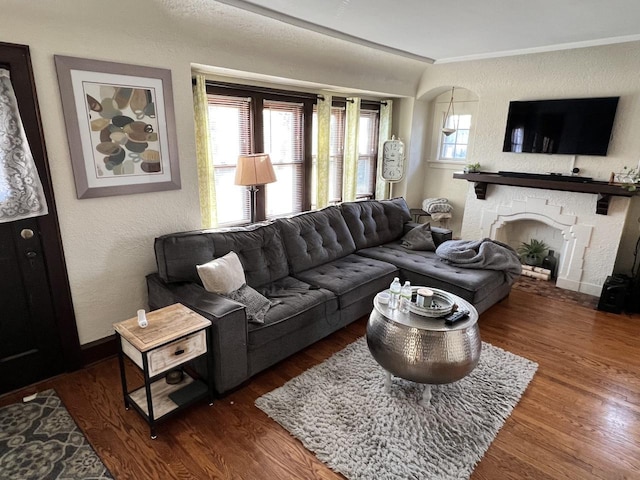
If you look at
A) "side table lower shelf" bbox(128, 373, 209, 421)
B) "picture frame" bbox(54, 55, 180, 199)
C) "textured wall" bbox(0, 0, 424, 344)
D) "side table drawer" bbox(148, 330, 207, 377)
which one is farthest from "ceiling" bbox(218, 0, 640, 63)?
"side table lower shelf" bbox(128, 373, 209, 421)

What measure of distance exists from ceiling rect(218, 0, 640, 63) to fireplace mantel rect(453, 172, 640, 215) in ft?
4.56

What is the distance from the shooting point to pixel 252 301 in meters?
2.63

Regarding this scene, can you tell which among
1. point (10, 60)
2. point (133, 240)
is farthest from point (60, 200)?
point (10, 60)

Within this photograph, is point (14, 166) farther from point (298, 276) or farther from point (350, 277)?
point (350, 277)

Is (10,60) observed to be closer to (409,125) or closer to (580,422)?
(580,422)

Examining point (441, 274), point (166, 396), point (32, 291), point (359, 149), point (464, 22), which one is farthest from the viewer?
point (359, 149)

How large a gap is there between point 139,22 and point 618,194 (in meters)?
4.46

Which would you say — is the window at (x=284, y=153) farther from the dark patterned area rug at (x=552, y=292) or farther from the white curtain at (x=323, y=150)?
the dark patterned area rug at (x=552, y=292)

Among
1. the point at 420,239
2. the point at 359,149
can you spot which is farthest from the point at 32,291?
the point at 359,149

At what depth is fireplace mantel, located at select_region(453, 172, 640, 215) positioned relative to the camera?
3.72 meters

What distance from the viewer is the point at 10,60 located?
2088mm

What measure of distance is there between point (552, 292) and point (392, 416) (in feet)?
9.75

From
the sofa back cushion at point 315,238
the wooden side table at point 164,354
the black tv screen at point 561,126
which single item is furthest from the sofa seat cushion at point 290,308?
the black tv screen at point 561,126

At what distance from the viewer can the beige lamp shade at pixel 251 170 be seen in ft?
11.0
